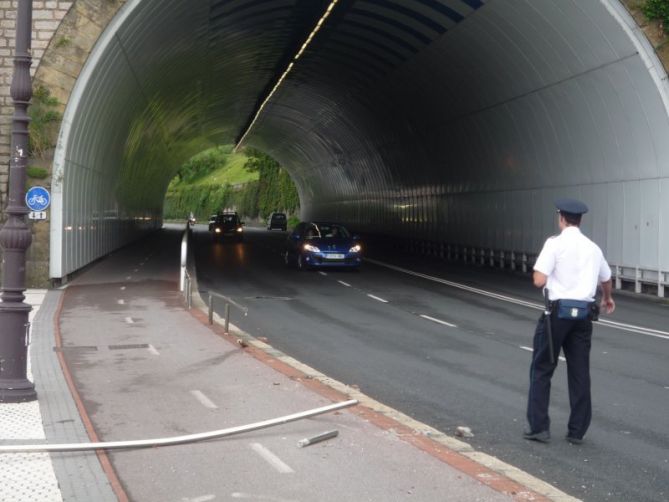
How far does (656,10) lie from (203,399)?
16106 millimetres

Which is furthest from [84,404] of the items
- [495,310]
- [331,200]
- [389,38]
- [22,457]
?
[331,200]

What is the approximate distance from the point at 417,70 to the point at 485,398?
77.3ft

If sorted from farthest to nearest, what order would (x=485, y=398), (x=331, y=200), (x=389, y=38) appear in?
(x=331, y=200)
(x=389, y=38)
(x=485, y=398)

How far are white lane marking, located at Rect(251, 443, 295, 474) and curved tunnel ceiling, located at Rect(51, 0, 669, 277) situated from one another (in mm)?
15220

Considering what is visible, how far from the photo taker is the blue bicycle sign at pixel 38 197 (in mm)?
19578

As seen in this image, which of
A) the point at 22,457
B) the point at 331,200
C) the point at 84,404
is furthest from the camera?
the point at 331,200

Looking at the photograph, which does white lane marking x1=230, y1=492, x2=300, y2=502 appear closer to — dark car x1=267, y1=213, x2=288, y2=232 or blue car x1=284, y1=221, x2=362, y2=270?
blue car x1=284, y1=221, x2=362, y2=270

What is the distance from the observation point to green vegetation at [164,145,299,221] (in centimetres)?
9331

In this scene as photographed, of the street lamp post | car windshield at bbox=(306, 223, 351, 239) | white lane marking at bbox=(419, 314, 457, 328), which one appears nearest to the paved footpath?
the street lamp post

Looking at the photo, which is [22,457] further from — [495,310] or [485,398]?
[495,310]

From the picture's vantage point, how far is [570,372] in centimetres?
754

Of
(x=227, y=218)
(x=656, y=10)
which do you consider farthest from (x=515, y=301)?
(x=227, y=218)

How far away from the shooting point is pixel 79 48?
20.8 metres

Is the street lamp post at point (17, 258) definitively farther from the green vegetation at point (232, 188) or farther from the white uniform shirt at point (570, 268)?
the green vegetation at point (232, 188)
